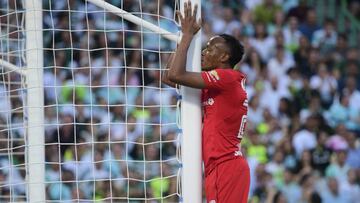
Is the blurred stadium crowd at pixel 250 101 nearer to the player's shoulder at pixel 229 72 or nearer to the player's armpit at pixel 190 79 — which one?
the player's shoulder at pixel 229 72

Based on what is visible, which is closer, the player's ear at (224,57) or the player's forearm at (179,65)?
the player's forearm at (179,65)

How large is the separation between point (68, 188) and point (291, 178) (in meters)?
4.00

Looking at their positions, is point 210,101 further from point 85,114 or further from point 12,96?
point 85,114

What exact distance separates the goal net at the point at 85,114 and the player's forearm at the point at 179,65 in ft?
1.09

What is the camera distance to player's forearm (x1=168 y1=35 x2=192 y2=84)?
6117mm

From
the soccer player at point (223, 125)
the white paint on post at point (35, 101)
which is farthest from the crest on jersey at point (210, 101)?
the white paint on post at point (35, 101)

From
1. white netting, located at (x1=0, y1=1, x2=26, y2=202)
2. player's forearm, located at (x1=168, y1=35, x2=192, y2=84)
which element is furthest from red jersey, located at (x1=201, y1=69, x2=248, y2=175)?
white netting, located at (x1=0, y1=1, x2=26, y2=202)

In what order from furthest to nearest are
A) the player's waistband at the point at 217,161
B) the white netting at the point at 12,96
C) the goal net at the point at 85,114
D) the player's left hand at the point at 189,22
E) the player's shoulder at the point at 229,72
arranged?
the white netting at the point at 12,96 < the goal net at the point at 85,114 < the player's waistband at the point at 217,161 < the player's shoulder at the point at 229,72 < the player's left hand at the point at 189,22

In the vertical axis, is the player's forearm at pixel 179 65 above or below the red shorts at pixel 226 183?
above

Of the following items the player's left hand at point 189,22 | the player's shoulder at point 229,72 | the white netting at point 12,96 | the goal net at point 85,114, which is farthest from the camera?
the white netting at point 12,96

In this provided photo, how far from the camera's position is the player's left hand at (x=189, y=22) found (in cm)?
623

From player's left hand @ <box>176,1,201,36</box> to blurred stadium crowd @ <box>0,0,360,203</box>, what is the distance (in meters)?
2.46

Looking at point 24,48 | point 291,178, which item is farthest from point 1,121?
point 291,178

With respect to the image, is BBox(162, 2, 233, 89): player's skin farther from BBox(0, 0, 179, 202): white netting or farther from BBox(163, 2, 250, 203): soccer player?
BBox(0, 0, 179, 202): white netting
